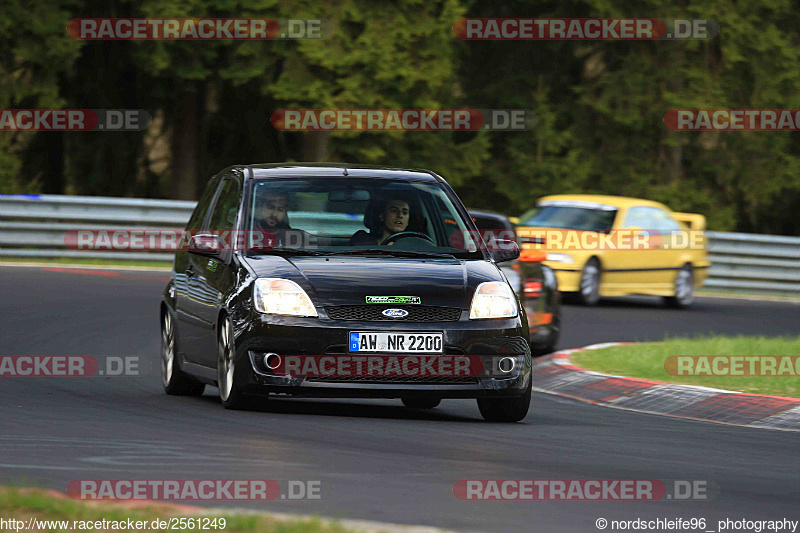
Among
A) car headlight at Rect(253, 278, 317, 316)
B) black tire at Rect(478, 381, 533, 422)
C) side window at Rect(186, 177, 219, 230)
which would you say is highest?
side window at Rect(186, 177, 219, 230)

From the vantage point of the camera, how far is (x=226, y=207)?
11.6 m

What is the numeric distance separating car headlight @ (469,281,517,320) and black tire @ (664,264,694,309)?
15055 mm

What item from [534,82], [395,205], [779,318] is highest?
[534,82]

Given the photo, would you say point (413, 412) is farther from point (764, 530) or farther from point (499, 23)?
point (499, 23)

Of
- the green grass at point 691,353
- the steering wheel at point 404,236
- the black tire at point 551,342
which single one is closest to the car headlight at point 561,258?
the black tire at point 551,342

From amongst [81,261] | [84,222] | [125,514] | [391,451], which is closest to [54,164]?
[84,222]

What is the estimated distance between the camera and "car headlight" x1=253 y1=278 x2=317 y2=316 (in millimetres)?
10133

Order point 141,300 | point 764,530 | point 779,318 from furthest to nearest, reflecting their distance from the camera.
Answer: point 779,318
point 141,300
point 764,530

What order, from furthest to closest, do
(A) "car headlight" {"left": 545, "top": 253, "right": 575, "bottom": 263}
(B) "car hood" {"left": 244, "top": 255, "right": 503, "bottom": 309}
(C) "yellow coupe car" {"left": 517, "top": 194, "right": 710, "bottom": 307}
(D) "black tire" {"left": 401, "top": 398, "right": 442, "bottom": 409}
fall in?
(C) "yellow coupe car" {"left": 517, "top": 194, "right": 710, "bottom": 307}
(A) "car headlight" {"left": 545, "top": 253, "right": 575, "bottom": 263}
(D) "black tire" {"left": 401, "top": 398, "right": 442, "bottom": 409}
(B) "car hood" {"left": 244, "top": 255, "right": 503, "bottom": 309}

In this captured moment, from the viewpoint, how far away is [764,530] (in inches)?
269

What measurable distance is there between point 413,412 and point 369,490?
12.8 ft

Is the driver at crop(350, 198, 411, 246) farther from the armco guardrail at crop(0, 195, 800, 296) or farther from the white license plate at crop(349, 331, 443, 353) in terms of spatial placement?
the armco guardrail at crop(0, 195, 800, 296)

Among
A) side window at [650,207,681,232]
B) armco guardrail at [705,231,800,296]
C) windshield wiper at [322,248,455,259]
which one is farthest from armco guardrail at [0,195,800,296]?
windshield wiper at [322,248,455,259]

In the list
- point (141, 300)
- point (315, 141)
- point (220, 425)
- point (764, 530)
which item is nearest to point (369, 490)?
point (764, 530)
